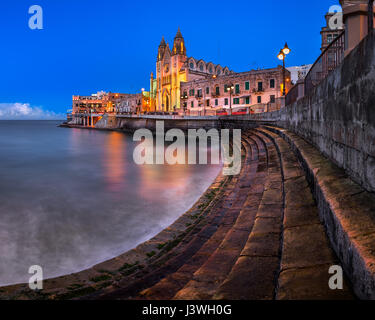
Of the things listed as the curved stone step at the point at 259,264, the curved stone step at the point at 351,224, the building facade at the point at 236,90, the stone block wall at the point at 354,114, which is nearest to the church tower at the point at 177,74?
the building facade at the point at 236,90

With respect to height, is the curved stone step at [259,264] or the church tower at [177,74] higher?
the church tower at [177,74]

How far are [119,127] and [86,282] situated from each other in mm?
73966

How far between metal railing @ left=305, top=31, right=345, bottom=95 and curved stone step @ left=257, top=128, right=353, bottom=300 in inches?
125

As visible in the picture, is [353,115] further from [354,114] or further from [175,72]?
[175,72]

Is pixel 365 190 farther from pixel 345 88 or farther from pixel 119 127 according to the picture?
pixel 119 127

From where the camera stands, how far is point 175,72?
71.5 metres

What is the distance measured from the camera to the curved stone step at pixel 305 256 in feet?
7.97

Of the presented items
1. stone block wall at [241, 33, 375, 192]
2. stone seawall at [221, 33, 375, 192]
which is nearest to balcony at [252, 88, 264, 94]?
stone seawall at [221, 33, 375, 192]

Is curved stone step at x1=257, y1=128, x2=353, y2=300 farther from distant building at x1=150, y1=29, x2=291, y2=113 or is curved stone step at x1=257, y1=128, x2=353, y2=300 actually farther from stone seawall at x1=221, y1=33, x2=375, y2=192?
distant building at x1=150, y1=29, x2=291, y2=113

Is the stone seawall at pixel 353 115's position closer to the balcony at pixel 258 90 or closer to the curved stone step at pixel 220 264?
the curved stone step at pixel 220 264

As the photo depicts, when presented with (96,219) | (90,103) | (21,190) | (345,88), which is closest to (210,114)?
(21,190)

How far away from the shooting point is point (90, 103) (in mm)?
146625

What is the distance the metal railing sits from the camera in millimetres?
6168

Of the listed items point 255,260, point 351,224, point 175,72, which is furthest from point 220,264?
point 175,72
